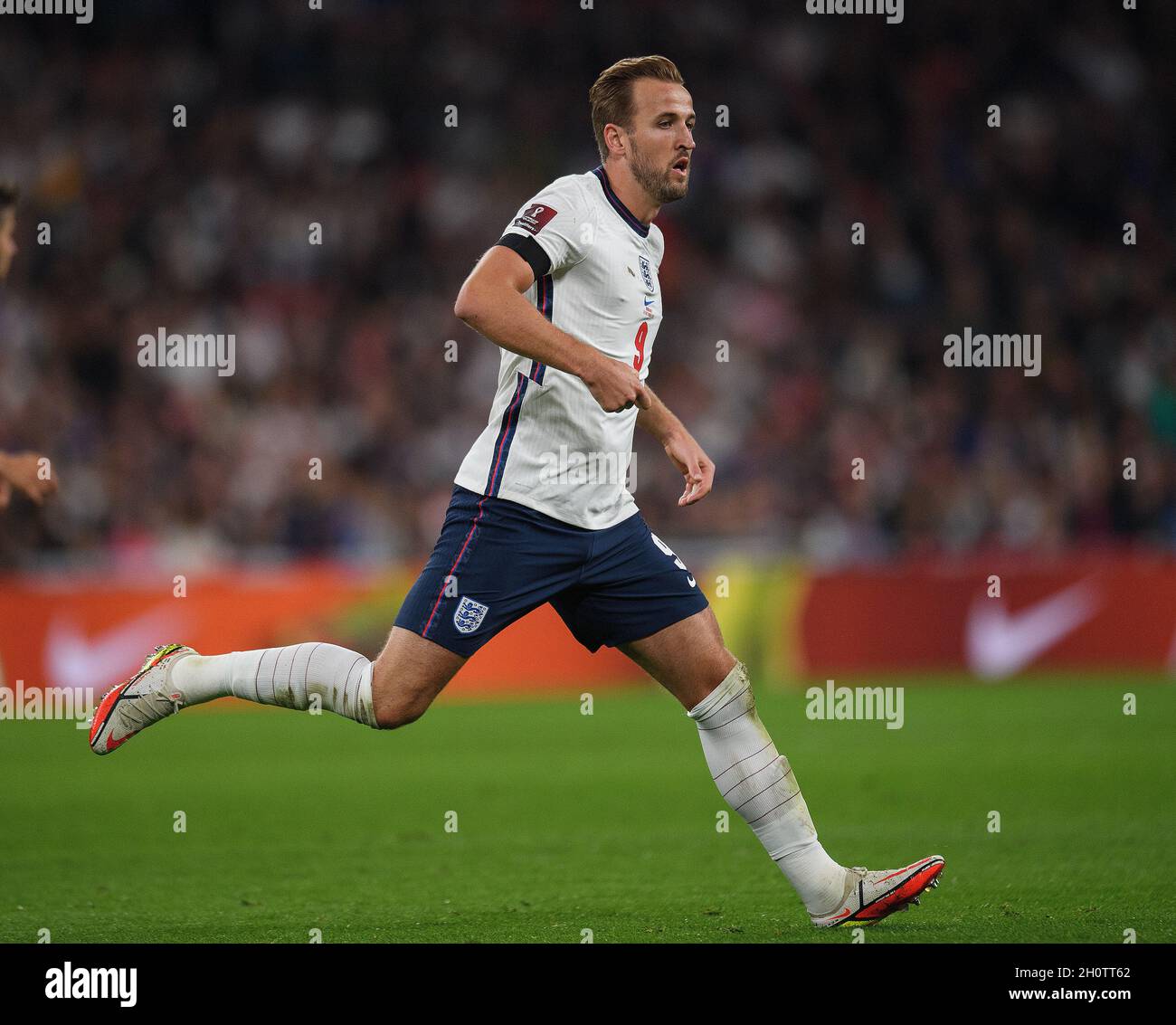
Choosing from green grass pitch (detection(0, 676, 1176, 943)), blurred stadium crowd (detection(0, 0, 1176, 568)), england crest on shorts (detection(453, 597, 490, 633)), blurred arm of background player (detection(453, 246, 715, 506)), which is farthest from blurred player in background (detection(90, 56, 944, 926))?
blurred stadium crowd (detection(0, 0, 1176, 568))

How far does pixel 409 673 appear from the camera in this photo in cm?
501

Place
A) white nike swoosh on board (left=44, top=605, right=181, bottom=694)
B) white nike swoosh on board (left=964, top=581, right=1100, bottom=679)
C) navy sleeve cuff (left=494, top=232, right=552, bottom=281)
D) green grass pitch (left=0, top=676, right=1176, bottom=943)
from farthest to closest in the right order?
1. white nike swoosh on board (left=964, top=581, right=1100, bottom=679)
2. white nike swoosh on board (left=44, top=605, right=181, bottom=694)
3. green grass pitch (left=0, top=676, right=1176, bottom=943)
4. navy sleeve cuff (left=494, top=232, right=552, bottom=281)

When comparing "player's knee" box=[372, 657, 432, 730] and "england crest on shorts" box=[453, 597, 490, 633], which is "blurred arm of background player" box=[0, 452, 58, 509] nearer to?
"player's knee" box=[372, 657, 432, 730]

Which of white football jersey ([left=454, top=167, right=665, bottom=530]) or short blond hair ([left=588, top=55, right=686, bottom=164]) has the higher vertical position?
short blond hair ([left=588, top=55, right=686, bottom=164])

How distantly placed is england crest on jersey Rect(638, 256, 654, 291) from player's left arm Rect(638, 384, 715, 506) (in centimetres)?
39

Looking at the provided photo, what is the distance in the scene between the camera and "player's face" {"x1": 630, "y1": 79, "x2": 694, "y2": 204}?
519 cm

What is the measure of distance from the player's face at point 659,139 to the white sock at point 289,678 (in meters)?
1.78

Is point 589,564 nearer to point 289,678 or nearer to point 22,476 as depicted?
point 289,678

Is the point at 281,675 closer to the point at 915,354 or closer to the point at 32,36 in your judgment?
the point at 915,354

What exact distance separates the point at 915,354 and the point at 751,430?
2.23 meters

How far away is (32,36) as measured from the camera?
19531 mm

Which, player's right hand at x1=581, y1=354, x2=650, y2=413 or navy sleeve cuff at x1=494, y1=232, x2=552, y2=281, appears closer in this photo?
player's right hand at x1=581, y1=354, x2=650, y2=413

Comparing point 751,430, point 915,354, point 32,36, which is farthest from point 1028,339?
point 32,36

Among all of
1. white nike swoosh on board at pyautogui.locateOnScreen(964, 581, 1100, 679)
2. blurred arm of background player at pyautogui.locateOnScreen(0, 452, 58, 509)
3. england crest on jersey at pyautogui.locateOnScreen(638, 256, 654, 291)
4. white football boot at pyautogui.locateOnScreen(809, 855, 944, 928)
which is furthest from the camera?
white nike swoosh on board at pyautogui.locateOnScreen(964, 581, 1100, 679)
